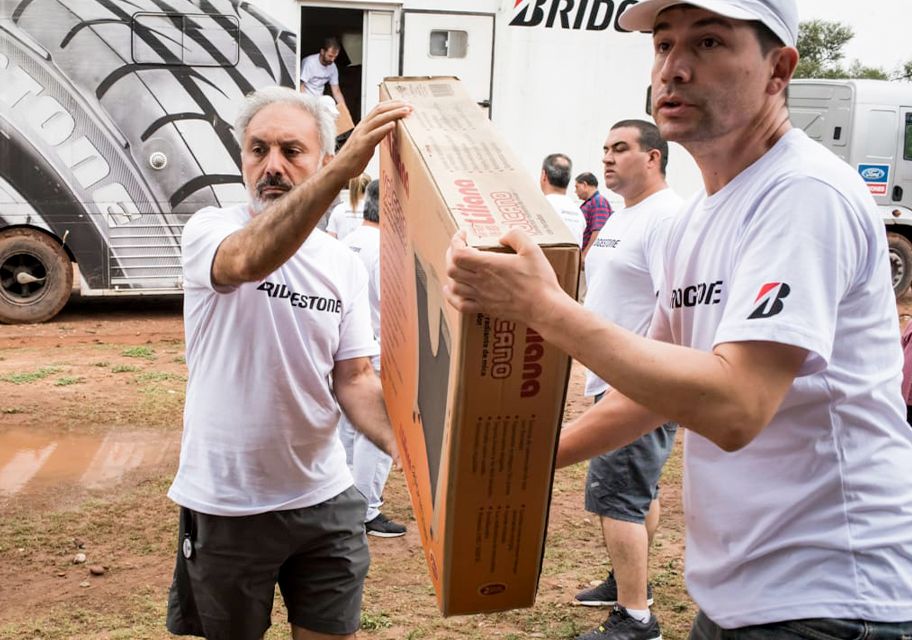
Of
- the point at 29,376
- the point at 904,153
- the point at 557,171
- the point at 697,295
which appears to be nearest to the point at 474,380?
the point at 697,295

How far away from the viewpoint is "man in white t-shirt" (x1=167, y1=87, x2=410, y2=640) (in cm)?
289

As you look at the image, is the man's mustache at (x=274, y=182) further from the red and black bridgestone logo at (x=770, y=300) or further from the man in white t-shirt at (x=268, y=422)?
the red and black bridgestone logo at (x=770, y=300)

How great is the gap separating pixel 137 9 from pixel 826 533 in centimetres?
1020

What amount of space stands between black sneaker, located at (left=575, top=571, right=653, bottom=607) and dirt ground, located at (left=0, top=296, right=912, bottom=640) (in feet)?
0.19

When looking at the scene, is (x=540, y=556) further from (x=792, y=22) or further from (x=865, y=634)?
(x=792, y=22)

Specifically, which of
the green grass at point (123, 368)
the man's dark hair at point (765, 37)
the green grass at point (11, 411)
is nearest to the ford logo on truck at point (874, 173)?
the green grass at point (123, 368)

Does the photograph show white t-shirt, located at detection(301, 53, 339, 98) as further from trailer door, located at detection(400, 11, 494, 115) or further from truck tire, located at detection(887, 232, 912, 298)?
truck tire, located at detection(887, 232, 912, 298)

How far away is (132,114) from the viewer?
1062 centimetres

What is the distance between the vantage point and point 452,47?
37.1ft

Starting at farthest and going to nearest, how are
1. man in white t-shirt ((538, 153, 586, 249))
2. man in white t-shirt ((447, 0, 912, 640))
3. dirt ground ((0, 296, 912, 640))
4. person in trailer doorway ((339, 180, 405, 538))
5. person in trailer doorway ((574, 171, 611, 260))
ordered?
person in trailer doorway ((574, 171, 611, 260)) < man in white t-shirt ((538, 153, 586, 249)) < person in trailer doorway ((339, 180, 405, 538)) < dirt ground ((0, 296, 912, 640)) < man in white t-shirt ((447, 0, 912, 640))

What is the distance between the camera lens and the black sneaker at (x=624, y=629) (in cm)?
436

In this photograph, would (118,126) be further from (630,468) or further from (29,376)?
(630,468)

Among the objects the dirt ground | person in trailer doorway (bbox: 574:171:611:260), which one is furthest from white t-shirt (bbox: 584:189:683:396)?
person in trailer doorway (bbox: 574:171:611:260)

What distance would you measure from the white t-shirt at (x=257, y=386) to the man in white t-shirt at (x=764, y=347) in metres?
1.22
